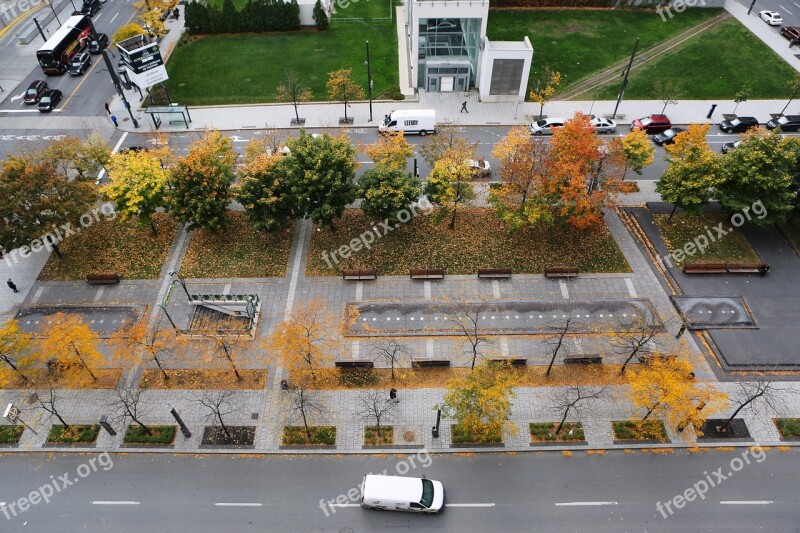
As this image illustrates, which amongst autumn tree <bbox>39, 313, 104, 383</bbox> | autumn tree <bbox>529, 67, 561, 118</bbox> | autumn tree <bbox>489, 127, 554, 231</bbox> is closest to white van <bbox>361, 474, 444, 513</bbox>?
autumn tree <bbox>39, 313, 104, 383</bbox>

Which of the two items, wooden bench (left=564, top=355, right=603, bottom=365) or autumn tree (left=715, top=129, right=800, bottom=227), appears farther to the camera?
autumn tree (left=715, top=129, right=800, bottom=227)

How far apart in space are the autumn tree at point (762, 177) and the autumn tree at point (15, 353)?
174 ft

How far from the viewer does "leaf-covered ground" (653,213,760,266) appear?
4384cm

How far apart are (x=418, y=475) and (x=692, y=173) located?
107 feet

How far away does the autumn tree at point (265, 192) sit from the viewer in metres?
41.5

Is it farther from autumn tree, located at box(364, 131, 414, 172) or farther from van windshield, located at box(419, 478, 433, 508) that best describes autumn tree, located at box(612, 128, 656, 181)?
van windshield, located at box(419, 478, 433, 508)

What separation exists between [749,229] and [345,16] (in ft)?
190

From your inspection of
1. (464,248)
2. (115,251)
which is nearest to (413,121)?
(464,248)

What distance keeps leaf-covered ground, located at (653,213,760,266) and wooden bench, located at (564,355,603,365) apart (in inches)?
512

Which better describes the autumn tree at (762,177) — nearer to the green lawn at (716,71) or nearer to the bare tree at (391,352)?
the green lawn at (716,71)

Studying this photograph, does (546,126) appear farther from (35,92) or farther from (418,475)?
(35,92)

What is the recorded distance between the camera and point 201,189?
42062 mm

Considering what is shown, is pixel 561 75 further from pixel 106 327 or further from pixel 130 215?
pixel 106 327

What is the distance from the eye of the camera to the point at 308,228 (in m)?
46.9
